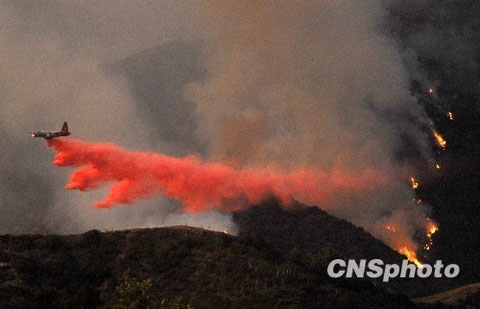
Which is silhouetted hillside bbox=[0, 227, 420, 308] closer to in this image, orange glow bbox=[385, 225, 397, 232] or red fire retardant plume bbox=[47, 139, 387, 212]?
red fire retardant plume bbox=[47, 139, 387, 212]

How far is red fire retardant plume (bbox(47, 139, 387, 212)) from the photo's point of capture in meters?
129

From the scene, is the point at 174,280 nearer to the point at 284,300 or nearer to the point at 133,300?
the point at 284,300

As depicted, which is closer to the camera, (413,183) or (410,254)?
(410,254)

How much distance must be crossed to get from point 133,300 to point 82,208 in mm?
127843

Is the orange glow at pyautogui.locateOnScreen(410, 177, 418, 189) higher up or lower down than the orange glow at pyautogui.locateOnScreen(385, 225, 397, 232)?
→ higher up

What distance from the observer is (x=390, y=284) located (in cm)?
14312

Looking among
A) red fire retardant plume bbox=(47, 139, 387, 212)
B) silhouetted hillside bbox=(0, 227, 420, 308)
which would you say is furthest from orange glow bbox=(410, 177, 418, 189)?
silhouetted hillside bbox=(0, 227, 420, 308)

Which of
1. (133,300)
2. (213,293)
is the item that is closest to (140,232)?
(213,293)

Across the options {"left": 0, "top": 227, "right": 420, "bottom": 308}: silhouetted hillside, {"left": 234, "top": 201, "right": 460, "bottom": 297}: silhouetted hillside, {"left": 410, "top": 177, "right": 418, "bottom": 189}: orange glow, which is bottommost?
{"left": 0, "top": 227, "right": 420, "bottom": 308}: silhouetted hillside

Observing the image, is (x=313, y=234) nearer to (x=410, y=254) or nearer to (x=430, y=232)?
(x=410, y=254)

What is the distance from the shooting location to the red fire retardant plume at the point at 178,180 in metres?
129

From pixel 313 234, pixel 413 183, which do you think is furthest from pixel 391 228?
pixel 313 234

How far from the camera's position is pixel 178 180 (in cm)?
15688

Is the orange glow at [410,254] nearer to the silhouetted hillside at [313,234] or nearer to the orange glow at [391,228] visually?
the silhouetted hillside at [313,234]
